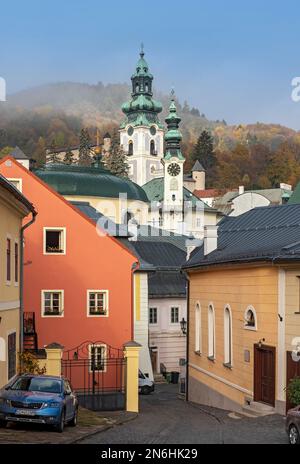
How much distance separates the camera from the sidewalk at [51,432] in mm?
15758

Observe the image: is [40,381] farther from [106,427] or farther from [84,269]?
[84,269]

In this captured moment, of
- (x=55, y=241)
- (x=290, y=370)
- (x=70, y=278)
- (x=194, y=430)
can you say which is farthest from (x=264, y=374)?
(x=55, y=241)

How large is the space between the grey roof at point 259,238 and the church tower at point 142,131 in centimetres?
11033

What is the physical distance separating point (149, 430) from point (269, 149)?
155902mm

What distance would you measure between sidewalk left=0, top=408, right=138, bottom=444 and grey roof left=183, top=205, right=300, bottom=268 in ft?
21.4

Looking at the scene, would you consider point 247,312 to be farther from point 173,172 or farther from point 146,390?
point 173,172

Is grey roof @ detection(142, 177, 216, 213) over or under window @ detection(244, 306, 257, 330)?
over

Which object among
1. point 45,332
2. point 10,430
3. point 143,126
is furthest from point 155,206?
point 10,430

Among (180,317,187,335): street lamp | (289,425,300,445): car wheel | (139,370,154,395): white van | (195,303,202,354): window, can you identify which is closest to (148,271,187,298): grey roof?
(180,317,187,335): street lamp

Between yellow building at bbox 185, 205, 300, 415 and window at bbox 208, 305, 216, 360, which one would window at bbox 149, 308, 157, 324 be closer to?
yellow building at bbox 185, 205, 300, 415

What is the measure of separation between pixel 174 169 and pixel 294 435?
10619 cm

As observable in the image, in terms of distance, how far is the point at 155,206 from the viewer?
117812 millimetres

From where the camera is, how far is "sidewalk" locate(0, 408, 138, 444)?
1576 centimetres

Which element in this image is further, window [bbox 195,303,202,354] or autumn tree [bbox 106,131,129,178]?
autumn tree [bbox 106,131,129,178]
